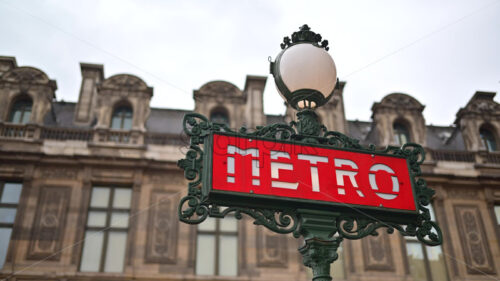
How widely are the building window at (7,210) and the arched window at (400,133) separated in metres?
15.3

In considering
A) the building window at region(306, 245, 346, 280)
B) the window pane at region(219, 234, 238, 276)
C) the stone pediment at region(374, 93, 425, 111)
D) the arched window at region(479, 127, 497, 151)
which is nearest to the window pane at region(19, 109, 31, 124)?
the window pane at region(219, 234, 238, 276)

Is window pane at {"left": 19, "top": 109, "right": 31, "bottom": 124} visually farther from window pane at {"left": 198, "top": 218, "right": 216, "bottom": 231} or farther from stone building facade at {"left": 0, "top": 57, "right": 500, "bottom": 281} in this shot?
window pane at {"left": 198, "top": 218, "right": 216, "bottom": 231}

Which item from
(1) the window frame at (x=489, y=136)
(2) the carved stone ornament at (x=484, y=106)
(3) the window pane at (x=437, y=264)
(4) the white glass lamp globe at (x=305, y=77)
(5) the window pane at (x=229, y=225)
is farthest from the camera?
(2) the carved stone ornament at (x=484, y=106)

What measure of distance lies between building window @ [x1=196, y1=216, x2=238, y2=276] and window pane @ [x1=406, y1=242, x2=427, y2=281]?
6593 millimetres

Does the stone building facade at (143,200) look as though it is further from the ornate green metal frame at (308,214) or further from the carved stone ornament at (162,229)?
the ornate green metal frame at (308,214)

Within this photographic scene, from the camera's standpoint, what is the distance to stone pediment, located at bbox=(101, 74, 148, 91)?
20422 mm

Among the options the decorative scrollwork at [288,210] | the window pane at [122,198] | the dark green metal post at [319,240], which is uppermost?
the window pane at [122,198]

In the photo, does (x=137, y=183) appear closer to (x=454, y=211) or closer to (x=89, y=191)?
(x=89, y=191)

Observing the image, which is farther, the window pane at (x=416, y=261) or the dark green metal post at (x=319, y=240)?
the window pane at (x=416, y=261)

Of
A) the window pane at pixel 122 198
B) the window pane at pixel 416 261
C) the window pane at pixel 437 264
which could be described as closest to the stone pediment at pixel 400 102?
the window pane at pixel 416 261

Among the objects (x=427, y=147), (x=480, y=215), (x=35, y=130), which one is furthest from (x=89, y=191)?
(x=480, y=215)

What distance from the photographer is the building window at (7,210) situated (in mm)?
16906

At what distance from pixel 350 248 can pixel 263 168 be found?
49.4 ft

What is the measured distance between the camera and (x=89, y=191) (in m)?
18.0
